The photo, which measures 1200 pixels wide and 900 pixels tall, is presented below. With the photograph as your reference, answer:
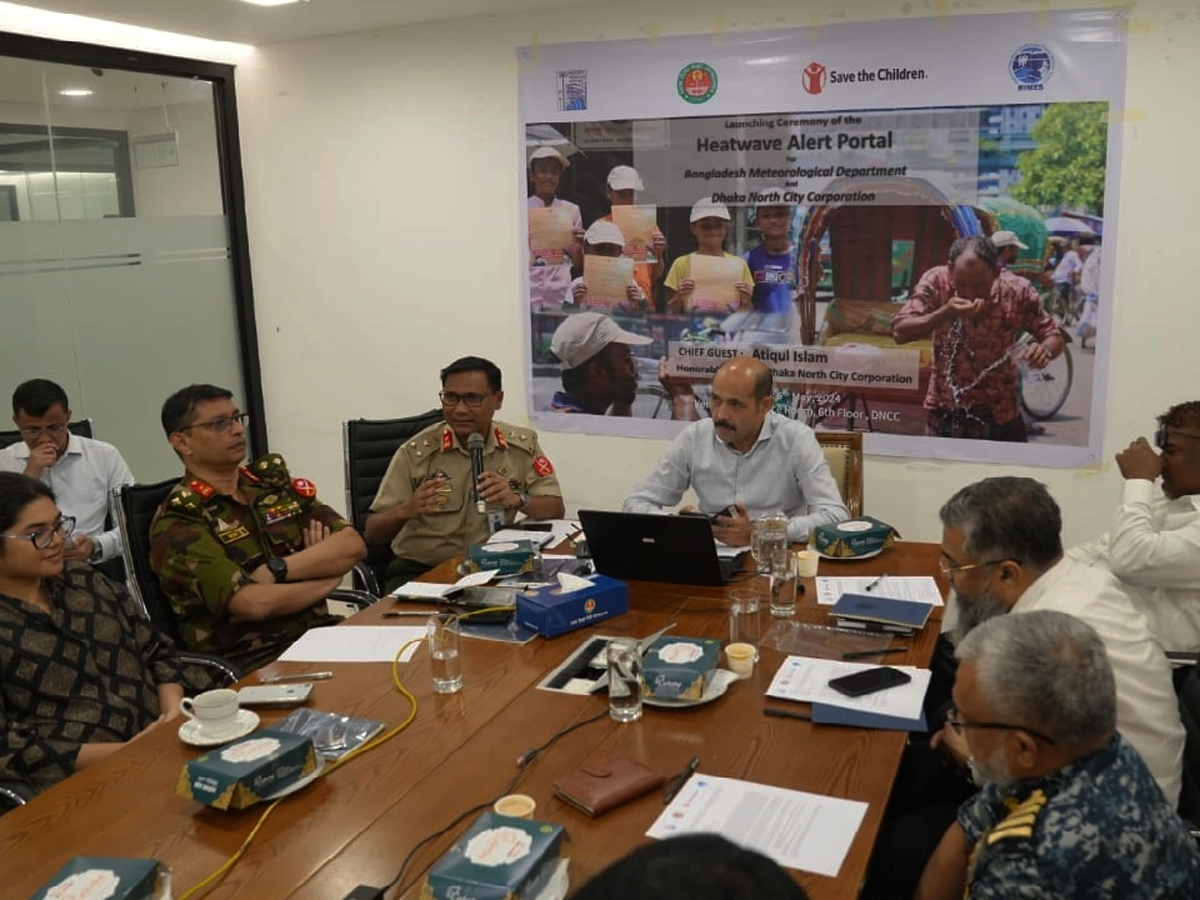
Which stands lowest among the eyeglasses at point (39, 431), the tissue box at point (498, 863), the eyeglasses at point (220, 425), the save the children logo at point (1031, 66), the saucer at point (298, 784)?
the saucer at point (298, 784)

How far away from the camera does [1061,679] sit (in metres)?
1.61

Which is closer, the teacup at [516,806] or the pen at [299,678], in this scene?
the teacup at [516,806]

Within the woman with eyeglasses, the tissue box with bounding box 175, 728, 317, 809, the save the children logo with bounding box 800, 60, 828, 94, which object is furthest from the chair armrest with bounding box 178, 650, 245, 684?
the save the children logo with bounding box 800, 60, 828, 94

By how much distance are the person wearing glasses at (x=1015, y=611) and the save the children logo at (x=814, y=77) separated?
8.16ft

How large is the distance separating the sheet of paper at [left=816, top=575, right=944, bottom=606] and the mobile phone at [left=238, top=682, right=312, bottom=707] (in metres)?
1.34

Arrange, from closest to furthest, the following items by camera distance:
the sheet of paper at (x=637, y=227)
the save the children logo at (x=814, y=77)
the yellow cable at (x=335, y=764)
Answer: the yellow cable at (x=335, y=764), the save the children logo at (x=814, y=77), the sheet of paper at (x=637, y=227)

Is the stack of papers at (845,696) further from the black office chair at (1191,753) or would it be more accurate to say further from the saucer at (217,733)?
the saucer at (217,733)

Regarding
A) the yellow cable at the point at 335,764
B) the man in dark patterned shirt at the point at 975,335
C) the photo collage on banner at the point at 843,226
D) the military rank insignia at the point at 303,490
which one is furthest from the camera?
the man in dark patterned shirt at the point at 975,335

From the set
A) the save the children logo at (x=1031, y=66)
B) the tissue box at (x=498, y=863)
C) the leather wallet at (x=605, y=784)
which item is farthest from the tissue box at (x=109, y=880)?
the save the children logo at (x=1031, y=66)

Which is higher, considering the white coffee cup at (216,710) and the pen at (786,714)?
the white coffee cup at (216,710)

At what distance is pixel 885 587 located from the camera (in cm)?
297

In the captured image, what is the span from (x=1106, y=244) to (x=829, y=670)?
2.48m

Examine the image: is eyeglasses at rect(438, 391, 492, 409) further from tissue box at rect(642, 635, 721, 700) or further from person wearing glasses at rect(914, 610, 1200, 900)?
person wearing glasses at rect(914, 610, 1200, 900)

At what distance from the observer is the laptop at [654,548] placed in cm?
291
